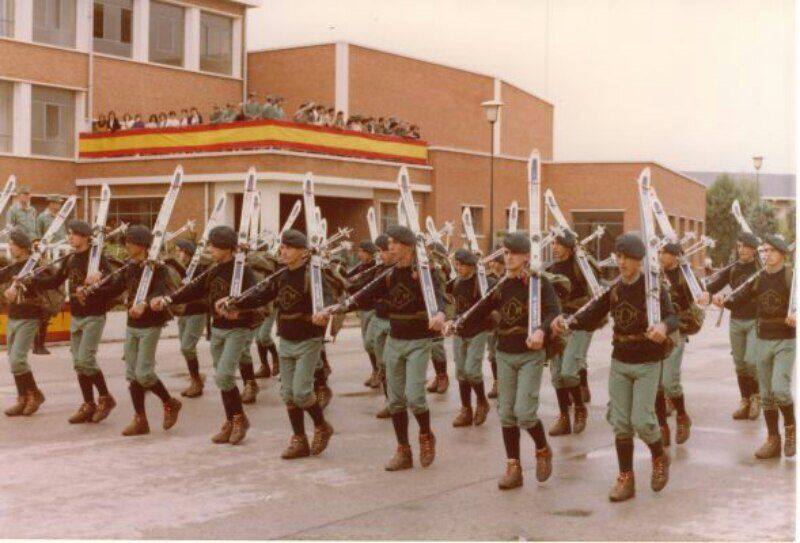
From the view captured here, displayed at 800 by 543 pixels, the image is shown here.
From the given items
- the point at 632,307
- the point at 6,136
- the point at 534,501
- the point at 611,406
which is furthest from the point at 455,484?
the point at 6,136

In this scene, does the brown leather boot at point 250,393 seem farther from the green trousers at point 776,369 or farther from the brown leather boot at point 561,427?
the green trousers at point 776,369

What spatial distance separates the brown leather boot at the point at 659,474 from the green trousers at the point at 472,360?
11.4 ft

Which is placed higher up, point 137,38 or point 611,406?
point 137,38

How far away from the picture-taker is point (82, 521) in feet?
24.5

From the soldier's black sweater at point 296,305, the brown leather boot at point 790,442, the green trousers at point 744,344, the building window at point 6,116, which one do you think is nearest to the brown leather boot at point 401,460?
the soldier's black sweater at point 296,305

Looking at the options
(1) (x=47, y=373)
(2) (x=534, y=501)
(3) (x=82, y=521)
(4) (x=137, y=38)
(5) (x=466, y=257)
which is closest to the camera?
(3) (x=82, y=521)

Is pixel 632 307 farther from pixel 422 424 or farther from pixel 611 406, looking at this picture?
pixel 422 424

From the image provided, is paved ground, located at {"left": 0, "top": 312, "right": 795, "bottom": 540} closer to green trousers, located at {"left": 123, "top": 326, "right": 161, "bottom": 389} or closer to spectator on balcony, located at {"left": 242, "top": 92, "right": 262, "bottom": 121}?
green trousers, located at {"left": 123, "top": 326, "right": 161, "bottom": 389}

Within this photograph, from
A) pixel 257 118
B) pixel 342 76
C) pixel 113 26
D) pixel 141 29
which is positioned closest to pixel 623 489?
pixel 257 118

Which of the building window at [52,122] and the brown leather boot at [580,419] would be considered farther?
the building window at [52,122]

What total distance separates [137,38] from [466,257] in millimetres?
28817

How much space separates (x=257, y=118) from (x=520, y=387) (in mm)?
23750

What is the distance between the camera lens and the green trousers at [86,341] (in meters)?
11.3

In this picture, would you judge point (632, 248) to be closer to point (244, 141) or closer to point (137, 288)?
point (137, 288)
